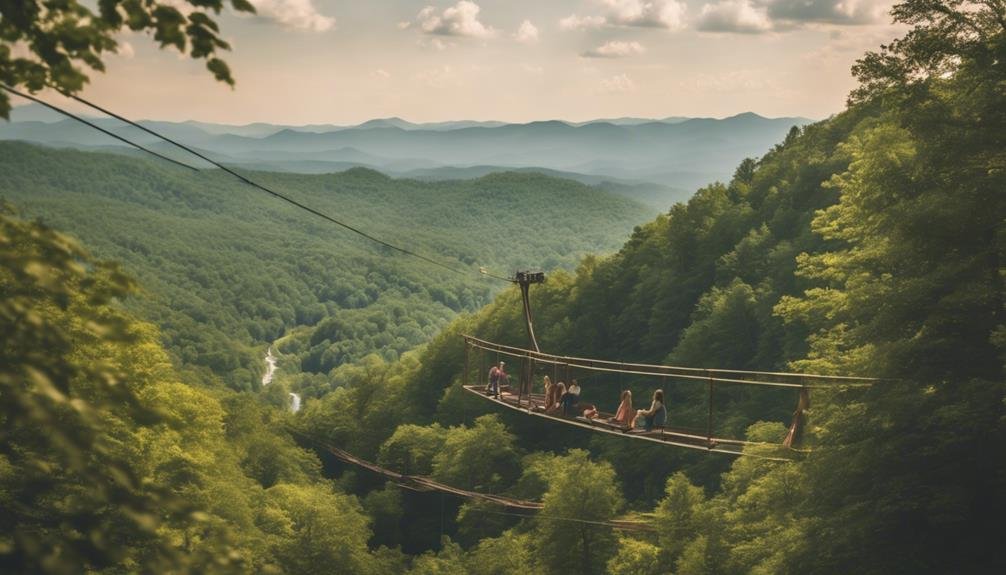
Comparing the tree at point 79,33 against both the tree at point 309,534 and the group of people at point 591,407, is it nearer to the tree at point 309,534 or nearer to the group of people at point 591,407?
the group of people at point 591,407

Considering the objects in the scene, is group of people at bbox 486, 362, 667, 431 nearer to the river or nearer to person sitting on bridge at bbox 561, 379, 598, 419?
person sitting on bridge at bbox 561, 379, 598, 419

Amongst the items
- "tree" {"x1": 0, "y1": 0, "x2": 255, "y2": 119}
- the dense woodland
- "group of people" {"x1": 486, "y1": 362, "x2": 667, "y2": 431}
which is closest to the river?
the dense woodland

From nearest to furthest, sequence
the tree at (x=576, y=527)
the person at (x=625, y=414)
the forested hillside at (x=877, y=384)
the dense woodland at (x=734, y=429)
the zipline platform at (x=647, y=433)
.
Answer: the dense woodland at (x=734, y=429) < the forested hillside at (x=877, y=384) < the zipline platform at (x=647, y=433) < the person at (x=625, y=414) < the tree at (x=576, y=527)

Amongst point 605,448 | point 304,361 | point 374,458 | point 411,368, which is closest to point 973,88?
point 605,448

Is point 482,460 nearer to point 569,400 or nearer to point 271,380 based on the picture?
point 569,400

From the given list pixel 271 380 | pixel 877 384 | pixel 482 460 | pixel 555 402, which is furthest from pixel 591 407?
pixel 271 380

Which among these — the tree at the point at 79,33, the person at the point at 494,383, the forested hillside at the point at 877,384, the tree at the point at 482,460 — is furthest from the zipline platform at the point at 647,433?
the tree at the point at 482,460

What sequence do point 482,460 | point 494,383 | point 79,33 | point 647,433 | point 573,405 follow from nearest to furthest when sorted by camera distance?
point 79,33
point 647,433
point 573,405
point 494,383
point 482,460
